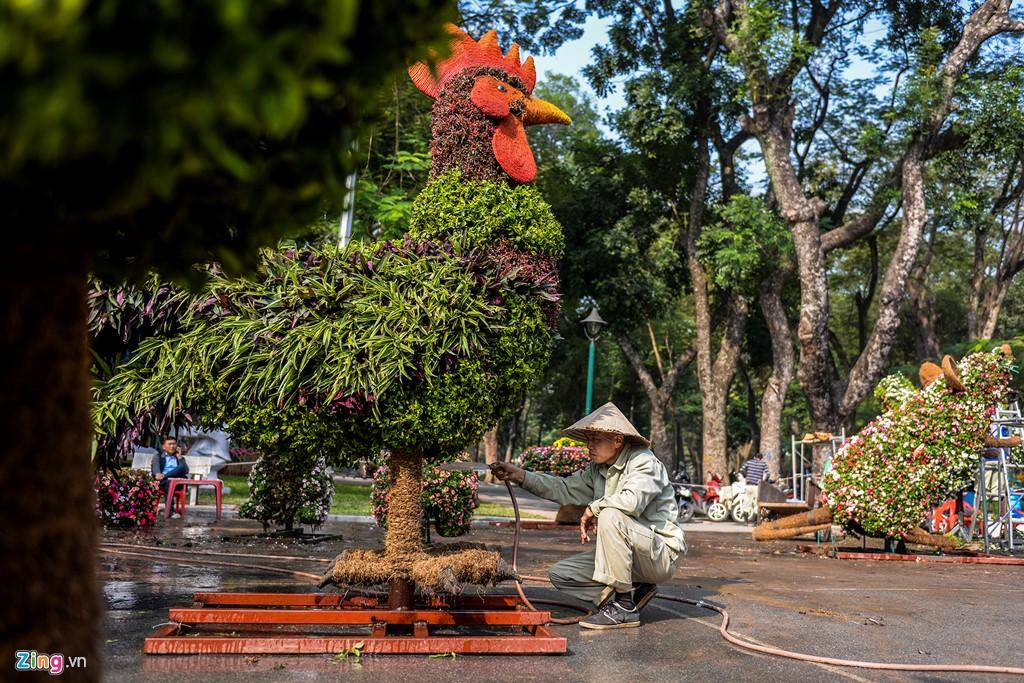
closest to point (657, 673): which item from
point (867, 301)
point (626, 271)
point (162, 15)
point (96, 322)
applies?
point (96, 322)

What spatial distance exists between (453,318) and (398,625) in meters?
1.93

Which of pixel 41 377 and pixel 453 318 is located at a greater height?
pixel 453 318

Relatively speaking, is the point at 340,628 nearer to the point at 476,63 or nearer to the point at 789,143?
the point at 476,63

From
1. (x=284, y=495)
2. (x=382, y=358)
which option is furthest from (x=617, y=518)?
(x=284, y=495)

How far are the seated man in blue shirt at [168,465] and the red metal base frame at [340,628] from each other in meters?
8.38

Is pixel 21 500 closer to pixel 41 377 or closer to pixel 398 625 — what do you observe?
pixel 41 377

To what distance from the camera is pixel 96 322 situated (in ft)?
17.6

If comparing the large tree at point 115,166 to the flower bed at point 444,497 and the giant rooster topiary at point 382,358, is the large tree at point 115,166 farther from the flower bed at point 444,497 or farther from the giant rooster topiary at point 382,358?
the flower bed at point 444,497

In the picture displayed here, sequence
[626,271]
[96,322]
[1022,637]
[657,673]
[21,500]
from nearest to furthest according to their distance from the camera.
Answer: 1. [21,500]
2. [657,673]
3. [96,322]
4. [1022,637]
5. [626,271]

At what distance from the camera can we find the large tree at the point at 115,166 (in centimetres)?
133

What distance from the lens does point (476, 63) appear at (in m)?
6.08

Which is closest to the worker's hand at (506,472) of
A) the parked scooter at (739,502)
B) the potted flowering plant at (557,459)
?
the potted flowering plant at (557,459)

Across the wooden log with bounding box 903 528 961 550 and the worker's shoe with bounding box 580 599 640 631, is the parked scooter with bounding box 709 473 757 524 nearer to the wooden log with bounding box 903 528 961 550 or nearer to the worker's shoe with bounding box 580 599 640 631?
the wooden log with bounding box 903 528 961 550

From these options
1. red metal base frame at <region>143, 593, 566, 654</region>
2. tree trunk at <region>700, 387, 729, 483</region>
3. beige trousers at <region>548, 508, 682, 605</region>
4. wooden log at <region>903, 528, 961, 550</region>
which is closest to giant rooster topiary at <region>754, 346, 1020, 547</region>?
wooden log at <region>903, 528, 961, 550</region>
